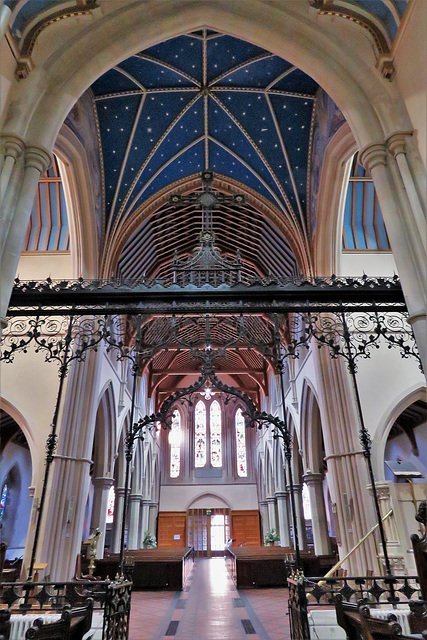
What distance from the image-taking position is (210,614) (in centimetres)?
677

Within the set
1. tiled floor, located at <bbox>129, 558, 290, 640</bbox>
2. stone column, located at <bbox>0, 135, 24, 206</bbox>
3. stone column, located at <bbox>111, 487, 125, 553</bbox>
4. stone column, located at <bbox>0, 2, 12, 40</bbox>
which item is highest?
stone column, located at <bbox>0, 2, 12, 40</bbox>

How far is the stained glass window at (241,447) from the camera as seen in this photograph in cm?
2402

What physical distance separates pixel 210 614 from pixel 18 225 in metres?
6.29

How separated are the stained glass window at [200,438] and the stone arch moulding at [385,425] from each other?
16.4 m

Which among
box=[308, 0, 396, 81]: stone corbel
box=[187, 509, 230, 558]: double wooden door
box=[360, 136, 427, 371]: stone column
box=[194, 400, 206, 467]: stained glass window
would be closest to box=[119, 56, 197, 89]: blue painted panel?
box=[308, 0, 396, 81]: stone corbel

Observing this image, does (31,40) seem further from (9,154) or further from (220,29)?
(220,29)

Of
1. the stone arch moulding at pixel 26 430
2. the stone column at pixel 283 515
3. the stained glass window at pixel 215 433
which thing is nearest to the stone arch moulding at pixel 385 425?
the stone arch moulding at pixel 26 430

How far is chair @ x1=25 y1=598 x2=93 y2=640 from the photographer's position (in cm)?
253

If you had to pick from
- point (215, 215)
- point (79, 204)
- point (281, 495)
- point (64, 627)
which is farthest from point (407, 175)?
point (281, 495)

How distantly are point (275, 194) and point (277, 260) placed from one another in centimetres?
271

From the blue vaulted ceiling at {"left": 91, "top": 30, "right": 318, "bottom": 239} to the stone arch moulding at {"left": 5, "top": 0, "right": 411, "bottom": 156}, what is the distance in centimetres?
319

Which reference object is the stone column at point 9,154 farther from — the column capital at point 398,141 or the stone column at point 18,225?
the column capital at point 398,141

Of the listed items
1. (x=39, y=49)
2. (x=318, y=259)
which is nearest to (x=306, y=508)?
(x=318, y=259)

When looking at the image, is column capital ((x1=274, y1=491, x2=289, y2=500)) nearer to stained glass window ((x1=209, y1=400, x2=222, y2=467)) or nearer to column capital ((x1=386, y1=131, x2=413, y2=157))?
stained glass window ((x1=209, y1=400, x2=222, y2=467))
